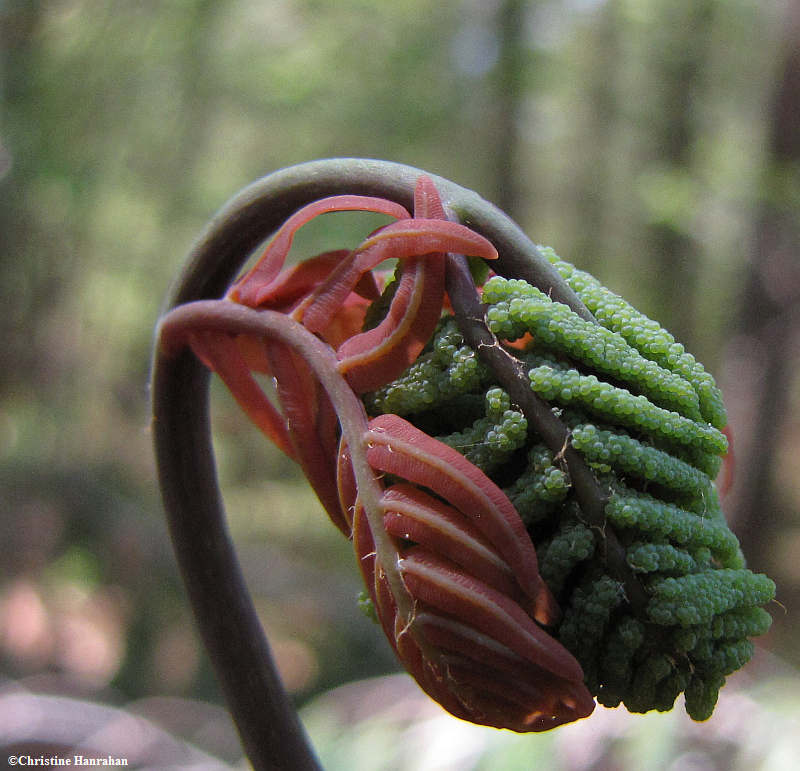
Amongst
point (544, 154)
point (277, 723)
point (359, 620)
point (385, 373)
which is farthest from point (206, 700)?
point (544, 154)

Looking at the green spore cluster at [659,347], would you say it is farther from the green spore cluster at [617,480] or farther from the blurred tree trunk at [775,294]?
the blurred tree trunk at [775,294]

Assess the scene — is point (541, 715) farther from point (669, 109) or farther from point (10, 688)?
point (669, 109)

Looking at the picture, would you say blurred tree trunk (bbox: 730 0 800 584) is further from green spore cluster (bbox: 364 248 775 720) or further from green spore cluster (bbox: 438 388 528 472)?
green spore cluster (bbox: 438 388 528 472)

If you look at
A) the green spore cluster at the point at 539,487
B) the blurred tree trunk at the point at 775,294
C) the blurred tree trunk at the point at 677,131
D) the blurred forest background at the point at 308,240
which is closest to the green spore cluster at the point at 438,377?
the green spore cluster at the point at 539,487

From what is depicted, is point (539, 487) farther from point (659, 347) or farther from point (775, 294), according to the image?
point (775, 294)

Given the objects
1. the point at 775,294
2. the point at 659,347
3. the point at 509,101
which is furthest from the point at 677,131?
the point at 659,347

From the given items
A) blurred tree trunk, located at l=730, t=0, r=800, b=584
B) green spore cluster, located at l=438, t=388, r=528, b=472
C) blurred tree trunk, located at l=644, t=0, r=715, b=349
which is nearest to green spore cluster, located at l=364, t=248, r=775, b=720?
green spore cluster, located at l=438, t=388, r=528, b=472
